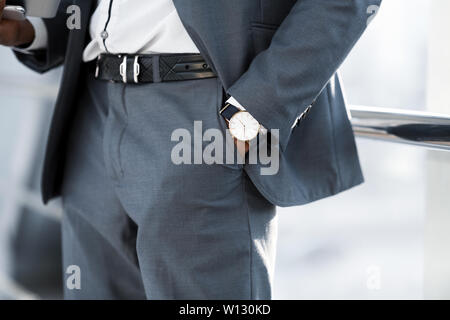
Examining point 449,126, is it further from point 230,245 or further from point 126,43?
point 126,43

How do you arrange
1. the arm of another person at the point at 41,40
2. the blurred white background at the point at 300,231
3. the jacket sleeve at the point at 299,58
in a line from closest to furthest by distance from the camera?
the jacket sleeve at the point at 299,58 < the arm of another person at the point at 41,40 < the blurred white background at the point at 300,231

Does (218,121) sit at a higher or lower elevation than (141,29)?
lower

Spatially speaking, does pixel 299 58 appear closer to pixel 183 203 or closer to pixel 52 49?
pixel 183 203

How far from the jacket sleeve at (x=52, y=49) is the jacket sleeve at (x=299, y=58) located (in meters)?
0.57

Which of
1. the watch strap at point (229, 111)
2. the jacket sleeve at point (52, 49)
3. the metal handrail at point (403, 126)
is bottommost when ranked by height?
the metal handrail at point (403, 126)

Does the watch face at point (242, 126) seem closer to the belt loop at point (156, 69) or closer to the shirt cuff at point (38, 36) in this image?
the belt loop at point (156, 69)

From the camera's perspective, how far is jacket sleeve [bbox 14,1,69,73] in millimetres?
1324

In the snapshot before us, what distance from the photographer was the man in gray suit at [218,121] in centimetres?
98

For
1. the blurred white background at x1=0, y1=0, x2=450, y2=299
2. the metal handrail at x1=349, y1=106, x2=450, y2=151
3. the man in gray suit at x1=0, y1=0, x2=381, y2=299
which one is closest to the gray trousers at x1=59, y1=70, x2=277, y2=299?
the man in gray suit at x1=0, y1=0, x2=381, y2=299

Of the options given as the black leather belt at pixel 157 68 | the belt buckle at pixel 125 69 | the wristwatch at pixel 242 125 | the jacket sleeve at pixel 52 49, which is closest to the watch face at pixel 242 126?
the wristwatch at pixel 242 125

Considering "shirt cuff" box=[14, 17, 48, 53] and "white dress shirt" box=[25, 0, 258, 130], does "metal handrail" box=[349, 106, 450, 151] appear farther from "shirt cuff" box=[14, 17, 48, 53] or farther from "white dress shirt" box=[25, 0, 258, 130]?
"shirt cuff" box=[14, 17, 48, 53]

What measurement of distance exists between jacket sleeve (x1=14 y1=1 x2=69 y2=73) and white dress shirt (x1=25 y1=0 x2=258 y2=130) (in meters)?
0.22

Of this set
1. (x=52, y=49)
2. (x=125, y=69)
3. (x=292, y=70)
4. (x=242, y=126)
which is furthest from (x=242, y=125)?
(x=52, y=49)

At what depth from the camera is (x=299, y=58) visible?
970 millimetres
